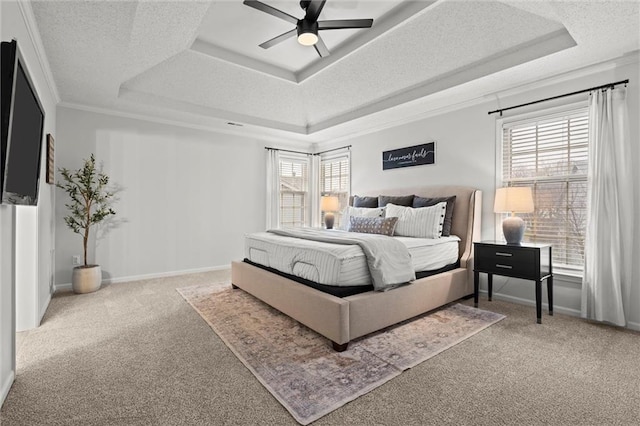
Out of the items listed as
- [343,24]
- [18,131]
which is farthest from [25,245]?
[343,24]

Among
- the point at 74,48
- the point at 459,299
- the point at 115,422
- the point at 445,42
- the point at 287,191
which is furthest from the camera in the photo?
the point at 287,191

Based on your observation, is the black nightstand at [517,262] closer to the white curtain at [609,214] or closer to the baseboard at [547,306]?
the baseboard at [547,306]

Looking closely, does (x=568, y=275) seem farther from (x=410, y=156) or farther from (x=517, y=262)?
(x=410, y=156)

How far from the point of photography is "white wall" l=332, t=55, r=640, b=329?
9.53 feet

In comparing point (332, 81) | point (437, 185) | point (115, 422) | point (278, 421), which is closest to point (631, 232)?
point (437, 185)

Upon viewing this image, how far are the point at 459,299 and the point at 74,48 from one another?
456 cm

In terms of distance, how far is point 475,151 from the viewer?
3928 mm

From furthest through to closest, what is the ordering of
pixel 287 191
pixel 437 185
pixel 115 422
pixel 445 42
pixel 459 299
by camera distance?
1. pixel 287 191
2. pixel 437 185
3. pixel 459 299
4. pixel 445 42
5. pixel 115 422

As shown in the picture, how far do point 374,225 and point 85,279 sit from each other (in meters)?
3.62

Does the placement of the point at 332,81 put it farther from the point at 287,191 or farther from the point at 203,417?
the point at 203,417

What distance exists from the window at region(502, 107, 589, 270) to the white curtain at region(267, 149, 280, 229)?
3824 mm

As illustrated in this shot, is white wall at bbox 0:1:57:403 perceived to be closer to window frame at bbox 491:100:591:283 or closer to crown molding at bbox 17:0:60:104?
crown molding at bbox 17:0:60:104

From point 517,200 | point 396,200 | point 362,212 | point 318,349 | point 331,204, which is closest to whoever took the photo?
point 318,349

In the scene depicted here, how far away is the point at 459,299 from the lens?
3.54 metres
